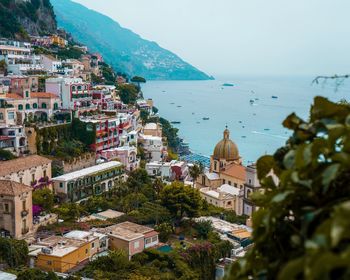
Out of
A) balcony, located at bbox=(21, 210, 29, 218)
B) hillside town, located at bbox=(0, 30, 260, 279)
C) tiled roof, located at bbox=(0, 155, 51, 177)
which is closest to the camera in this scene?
hillside town, located at bbox=(0, 30, 260, 279)

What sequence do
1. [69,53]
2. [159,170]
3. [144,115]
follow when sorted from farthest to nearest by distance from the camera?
1. [69,53]
2. [144,115]
3. [159,170]

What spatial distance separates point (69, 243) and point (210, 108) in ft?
265

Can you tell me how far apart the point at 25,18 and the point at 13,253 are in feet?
138

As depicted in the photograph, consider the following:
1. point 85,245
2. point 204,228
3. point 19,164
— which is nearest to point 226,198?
point 204,228

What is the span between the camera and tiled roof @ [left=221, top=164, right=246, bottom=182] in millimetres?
29609

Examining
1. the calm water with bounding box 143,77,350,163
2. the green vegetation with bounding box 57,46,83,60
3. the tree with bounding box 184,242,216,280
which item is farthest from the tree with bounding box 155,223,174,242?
the green vegetation with bounding box 57,46,83,60

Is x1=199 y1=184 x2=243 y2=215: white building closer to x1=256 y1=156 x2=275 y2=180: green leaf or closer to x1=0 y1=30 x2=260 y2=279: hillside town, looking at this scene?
x1=0 y1=30 x2=260 y2=279: hillside town

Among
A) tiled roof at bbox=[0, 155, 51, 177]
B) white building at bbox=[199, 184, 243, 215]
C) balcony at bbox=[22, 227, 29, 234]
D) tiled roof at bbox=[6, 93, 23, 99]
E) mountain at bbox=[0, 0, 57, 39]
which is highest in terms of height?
mountain at bbox=[0, 0, 57, 39]

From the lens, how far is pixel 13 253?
52.2 feet

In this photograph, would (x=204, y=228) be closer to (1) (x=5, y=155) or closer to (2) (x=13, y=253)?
(2) (x=13, y=253)

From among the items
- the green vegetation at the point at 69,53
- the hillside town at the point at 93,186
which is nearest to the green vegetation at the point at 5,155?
the hillside town at the point at 93,186

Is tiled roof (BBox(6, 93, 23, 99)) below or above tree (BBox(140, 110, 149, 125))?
above

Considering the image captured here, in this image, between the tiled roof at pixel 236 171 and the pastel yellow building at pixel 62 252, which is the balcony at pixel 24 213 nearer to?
the pastel yellow building at pixel 62 252

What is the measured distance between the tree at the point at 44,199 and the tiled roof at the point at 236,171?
39.3 feet
